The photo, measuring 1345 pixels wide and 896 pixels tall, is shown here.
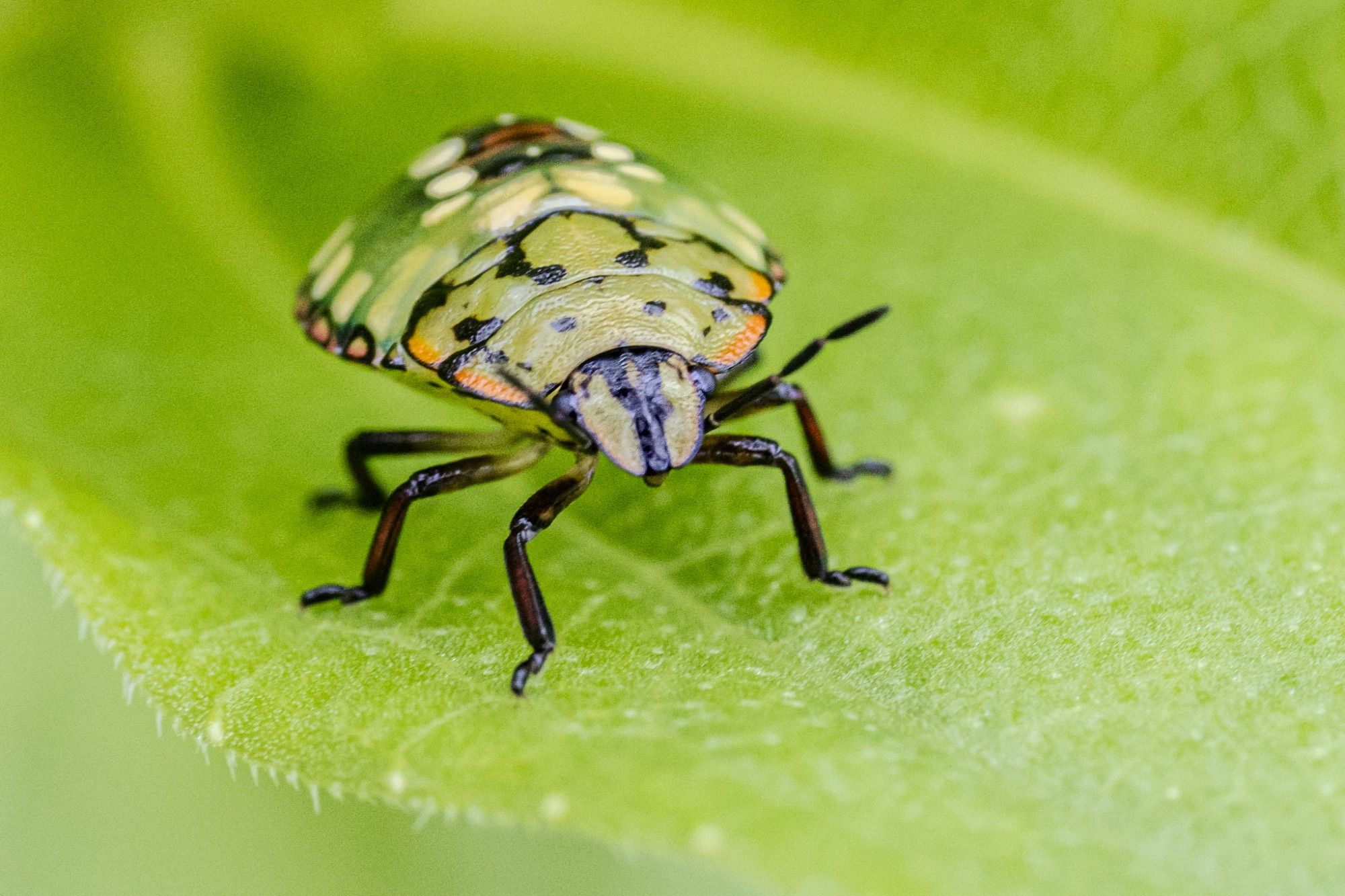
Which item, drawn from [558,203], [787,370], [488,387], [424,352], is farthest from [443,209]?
[787,370]

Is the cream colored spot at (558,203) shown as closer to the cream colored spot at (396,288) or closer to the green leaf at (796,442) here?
the cream colored spot at (396,288)

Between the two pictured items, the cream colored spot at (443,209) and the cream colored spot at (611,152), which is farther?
the cream colored spot at (611,152)

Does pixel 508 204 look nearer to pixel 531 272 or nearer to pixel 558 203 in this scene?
pixel 558 203

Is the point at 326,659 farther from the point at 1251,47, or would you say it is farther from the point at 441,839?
the point at 1251,47

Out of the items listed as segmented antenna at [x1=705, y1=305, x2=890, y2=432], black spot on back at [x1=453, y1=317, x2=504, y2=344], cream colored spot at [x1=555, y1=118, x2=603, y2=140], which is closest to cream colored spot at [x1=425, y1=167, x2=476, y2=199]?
cream colored spot at [x1=555, y1=118, x2=603, y2=140]

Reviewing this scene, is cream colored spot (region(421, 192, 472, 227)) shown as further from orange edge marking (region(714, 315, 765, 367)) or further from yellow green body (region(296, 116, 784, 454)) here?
orange edge marking (region(714, 315, 765, 367))

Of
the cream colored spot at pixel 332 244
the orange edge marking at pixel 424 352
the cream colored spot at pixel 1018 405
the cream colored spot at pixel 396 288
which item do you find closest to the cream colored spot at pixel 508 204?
the cream colored spot at pixel 396 288
